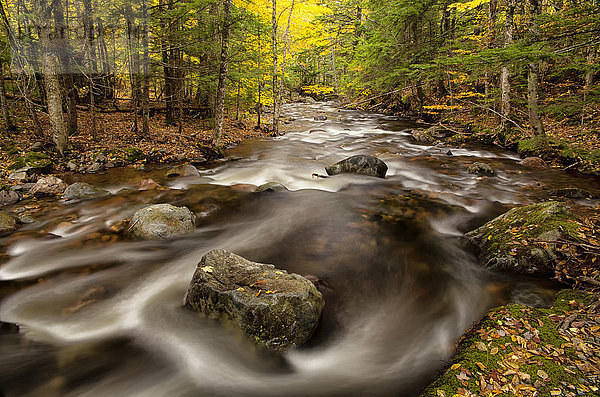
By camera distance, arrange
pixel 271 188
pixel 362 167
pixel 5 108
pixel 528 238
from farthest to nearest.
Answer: pixel 5 108
pixel 362 167
pixel 271 188
pixel 528 238

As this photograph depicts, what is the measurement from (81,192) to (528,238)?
998cm

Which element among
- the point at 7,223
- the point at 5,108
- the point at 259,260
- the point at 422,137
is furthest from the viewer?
the point at 422,137

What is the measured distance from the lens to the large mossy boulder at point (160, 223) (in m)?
6.10

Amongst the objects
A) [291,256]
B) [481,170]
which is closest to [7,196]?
[291,256]

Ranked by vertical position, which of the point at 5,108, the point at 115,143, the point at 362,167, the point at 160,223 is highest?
the point at 5,108

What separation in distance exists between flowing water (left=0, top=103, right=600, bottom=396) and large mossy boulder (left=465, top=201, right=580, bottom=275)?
0.87 ft

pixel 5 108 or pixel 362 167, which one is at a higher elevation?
pixel 5 108

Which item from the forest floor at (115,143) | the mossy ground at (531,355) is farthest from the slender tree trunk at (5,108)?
the mossy ground at (531,355)

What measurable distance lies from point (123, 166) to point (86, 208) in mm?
3695

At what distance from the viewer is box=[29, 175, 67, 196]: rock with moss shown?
8.02 m

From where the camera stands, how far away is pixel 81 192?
26.6ft

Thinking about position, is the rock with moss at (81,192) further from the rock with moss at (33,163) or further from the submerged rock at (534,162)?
the submerged rock at (534,162)

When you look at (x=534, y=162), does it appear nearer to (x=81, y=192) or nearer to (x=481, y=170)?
(x=481, y=170)

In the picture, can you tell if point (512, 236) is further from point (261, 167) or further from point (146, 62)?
point (146, 62)
